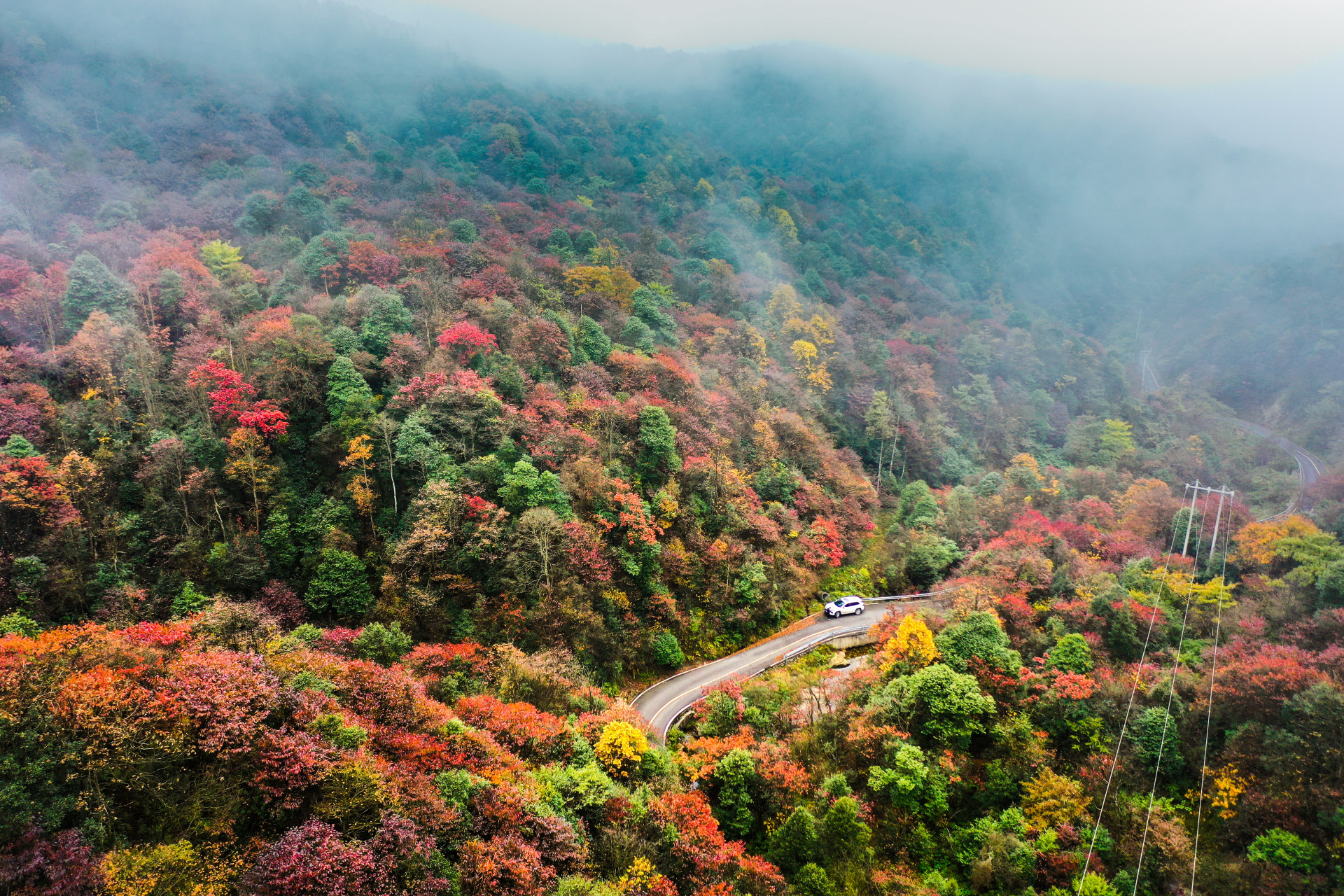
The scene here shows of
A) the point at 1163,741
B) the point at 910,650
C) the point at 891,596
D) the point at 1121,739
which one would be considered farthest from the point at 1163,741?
the point at 891,596

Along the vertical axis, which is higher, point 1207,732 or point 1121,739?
point 1207,732

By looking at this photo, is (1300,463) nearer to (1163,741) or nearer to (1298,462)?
(1298,462)

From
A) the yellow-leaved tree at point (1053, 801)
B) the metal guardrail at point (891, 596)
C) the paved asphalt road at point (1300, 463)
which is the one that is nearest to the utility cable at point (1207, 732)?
the yellow-leaved tree at point (1053, 801)

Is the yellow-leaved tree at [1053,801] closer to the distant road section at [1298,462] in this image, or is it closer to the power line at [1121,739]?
the power line at [1121,739]

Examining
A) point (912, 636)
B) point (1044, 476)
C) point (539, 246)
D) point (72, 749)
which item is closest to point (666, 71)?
point (539, 246)

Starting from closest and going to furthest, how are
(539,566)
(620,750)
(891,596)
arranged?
(620,750) < (539,566) < (891,596)

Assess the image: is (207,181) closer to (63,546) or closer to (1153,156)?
(63,546)

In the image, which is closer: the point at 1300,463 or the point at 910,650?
the point at 910,650
